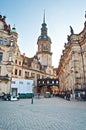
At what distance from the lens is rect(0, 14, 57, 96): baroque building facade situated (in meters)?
49.3

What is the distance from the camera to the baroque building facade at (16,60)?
49.3m

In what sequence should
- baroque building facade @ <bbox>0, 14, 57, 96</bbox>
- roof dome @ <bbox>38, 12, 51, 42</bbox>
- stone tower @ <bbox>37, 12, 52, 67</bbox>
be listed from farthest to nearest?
roof dome @ <bbox>38, 12, 51, 42</bbox> < stone tower @ <bbox>37, 12, 52, 67</bbox> < baroque building facade @ <bbox>0, 14, 57, 96</bbox>

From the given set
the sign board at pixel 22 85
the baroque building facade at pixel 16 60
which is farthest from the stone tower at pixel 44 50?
the sign board at pixel 22 85

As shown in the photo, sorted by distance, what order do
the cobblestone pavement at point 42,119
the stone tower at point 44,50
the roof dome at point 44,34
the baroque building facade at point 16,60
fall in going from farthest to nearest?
1. the roof dome at point 44,34
2. the stone tower at point 44,50
3. the baroque building facade at point 16,60
4. the cobblestone pavement at point 42,119

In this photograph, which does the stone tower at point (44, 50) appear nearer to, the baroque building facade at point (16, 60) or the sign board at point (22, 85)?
the baroque building facade at point (16, 60)

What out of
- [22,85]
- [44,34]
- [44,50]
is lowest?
[22,85]

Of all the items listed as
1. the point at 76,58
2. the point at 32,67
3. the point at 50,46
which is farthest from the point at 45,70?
the point at 76,58

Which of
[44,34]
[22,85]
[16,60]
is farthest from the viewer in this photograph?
[44,34]

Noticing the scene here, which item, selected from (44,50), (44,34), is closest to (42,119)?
(44,50)

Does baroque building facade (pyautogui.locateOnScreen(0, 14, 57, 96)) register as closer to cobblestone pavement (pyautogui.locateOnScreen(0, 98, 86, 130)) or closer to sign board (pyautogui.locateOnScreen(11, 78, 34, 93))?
sign board (pyautogui.locateOnScreen(11, 78, 34, 93))

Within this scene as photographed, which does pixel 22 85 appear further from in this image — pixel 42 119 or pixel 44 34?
pixel 44 34

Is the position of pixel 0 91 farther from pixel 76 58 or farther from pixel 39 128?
pixel 39 128

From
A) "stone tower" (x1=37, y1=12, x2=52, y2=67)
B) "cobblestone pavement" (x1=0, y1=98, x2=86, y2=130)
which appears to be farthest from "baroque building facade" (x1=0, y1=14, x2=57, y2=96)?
"cobblestone pavement" (x1=0, y1=98, x2=86, y2=130)

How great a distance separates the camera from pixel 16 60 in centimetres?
6538
